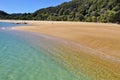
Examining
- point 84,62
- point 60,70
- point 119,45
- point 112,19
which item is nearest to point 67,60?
point 84,62

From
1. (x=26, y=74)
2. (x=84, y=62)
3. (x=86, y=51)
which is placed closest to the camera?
(x=26, y=74)

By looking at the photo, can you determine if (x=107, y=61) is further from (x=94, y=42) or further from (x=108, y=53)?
(x=94, y=42)

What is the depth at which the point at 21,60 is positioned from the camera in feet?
51.0

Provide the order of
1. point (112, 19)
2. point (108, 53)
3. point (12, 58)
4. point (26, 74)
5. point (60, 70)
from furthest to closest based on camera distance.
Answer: point (112, 19) < point (108, 53) < point (12, 58) < point (60, 70) < point (26, 74)

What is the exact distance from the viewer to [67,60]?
51.3 ft

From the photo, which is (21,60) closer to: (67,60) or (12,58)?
(12,58)

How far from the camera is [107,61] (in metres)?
15.3

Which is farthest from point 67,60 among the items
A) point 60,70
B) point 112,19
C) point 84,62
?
point 112,19

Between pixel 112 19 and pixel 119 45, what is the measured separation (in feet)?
169

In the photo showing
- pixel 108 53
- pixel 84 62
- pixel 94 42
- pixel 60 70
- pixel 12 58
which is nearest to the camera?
pixel 60 70

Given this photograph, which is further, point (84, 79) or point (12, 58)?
point (12, 58)

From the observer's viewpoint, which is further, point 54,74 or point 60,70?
point 60,70

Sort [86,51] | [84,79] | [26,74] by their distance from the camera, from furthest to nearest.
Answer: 1. [86,51]
2. [26,74]
3. [84,79]

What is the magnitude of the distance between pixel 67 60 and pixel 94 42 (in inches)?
319
